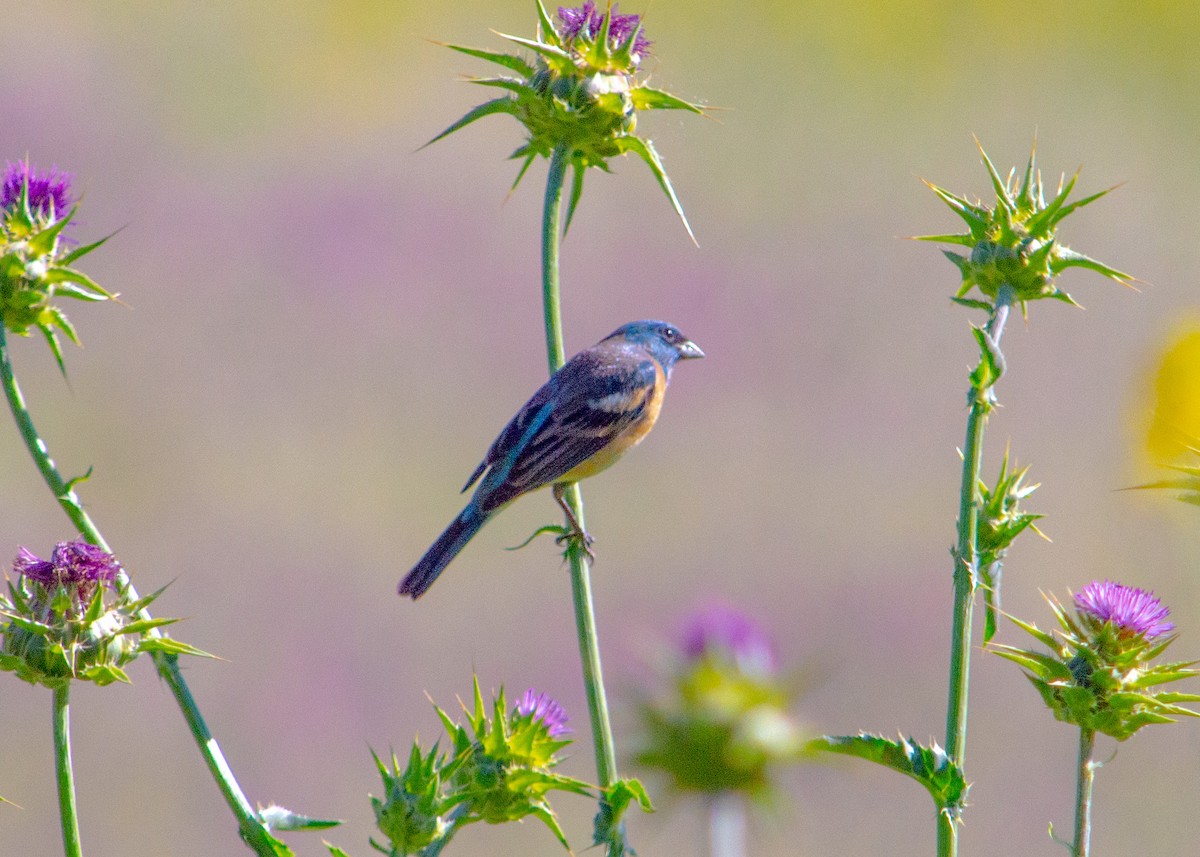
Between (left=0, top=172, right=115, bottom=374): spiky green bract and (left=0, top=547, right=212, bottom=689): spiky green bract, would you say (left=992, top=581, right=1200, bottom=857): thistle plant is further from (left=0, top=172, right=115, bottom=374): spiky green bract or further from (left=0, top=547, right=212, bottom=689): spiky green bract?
(left=0, top=172, right=115, bottom=374): spiky green bract

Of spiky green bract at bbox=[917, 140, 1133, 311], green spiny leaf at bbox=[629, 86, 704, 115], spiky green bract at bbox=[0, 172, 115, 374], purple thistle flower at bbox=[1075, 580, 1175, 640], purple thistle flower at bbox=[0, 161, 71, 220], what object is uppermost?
green spiny leaf at bbox=[629, 86, 704, 115]

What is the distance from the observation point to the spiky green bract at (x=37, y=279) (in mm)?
4590

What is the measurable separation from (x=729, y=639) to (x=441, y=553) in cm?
309

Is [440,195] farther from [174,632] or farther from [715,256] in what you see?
[174,632]

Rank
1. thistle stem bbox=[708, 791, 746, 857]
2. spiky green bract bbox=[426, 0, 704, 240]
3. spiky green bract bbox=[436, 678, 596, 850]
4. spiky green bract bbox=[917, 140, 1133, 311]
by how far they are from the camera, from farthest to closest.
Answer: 1. spiky green bract bbox=[426, 0, 704, 240]
2. spiky green bract bbox=[917, 140, 1133, 311]
3. spiky green bract bbox=[436, 678, 596, 850]
4. thistle stem bbox=[708, 791, 746, 857]

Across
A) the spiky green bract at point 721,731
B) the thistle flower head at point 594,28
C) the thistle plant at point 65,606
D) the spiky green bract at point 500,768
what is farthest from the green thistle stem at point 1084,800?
the thistle flower head at point 594,28

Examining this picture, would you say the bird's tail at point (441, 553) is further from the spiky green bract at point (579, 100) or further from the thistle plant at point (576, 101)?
the spiky green bract at point (579, 100)

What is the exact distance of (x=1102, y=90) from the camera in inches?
902

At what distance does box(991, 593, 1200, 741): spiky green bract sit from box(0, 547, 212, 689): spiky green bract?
8.35 ft

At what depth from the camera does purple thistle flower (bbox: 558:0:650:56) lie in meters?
5.20

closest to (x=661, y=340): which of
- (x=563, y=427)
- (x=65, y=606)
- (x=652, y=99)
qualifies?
(x=563, y=427)

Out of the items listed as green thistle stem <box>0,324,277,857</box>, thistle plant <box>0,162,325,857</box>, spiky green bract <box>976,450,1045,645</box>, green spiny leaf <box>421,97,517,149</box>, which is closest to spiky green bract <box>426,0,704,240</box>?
green spiny leaf <box>421,97,517,149</box>

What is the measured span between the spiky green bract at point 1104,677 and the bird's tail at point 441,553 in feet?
8.99

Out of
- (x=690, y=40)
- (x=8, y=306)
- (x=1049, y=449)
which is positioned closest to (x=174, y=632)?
(x=8, y=306)
